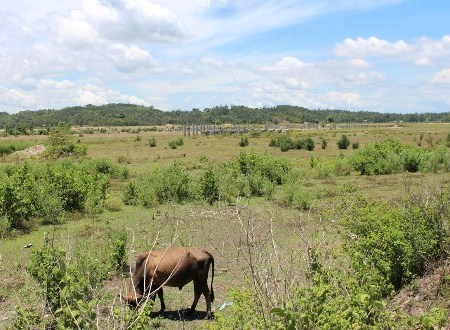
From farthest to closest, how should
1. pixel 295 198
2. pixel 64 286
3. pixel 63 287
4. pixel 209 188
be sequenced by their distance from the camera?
pixel 209 188
pixel 295 198
pixel 63 287
pixel 64 286

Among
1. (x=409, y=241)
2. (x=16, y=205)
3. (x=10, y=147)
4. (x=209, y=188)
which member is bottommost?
(x=10, y=147)

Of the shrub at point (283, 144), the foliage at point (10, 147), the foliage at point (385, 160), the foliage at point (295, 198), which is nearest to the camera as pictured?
the foliage at point (295, 198)

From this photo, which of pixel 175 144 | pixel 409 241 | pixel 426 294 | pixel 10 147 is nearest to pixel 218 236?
pixel 409 241

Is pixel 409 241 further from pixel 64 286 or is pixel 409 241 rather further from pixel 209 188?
pixel 209 188

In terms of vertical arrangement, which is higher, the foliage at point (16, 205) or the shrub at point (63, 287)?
the shrub at point (63, 287)

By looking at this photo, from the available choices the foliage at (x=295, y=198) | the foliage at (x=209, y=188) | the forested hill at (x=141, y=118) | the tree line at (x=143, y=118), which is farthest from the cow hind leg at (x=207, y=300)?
the forested hill at (x=141, y=118)

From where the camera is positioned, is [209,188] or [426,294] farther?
[209,188]

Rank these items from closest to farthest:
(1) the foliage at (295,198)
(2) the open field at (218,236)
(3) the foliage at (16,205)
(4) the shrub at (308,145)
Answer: (2) the open field at (218,236)
(3) the foliage at (16,205)
(1) the foliage at (295,198)
(4) the shrub at (308,145)

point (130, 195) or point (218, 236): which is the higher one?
point (130, 195)

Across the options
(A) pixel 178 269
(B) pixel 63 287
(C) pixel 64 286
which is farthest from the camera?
(A) pixel 178 269

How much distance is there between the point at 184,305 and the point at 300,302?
6323 mm

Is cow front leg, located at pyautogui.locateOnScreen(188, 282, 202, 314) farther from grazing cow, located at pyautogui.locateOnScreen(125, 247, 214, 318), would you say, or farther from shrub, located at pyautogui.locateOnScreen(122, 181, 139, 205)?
shrub, located at pyautogui.locateOnScreen(122, 181, 139, 205)

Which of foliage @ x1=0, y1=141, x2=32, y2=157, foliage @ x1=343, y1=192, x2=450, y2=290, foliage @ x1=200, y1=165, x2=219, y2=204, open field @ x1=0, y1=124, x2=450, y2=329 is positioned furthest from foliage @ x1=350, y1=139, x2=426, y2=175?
foliage @ x1=0, y1=141, x2=32, y2=157

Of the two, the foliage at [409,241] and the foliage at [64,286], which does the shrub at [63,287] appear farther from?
the foliage at [409,241]
